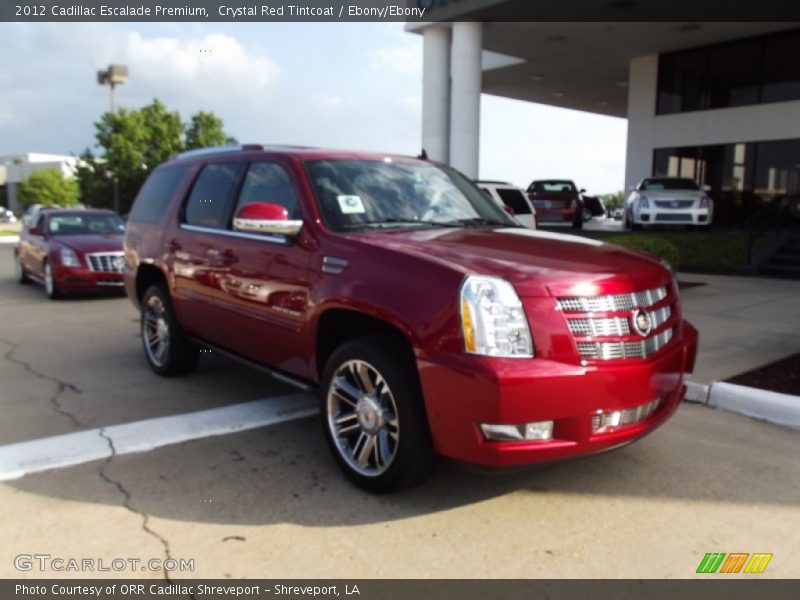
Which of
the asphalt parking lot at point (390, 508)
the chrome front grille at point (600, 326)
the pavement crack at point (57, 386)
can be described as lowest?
the pavement crack at point (57, 386)

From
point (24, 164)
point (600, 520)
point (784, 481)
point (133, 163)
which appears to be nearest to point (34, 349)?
point (600, 520)

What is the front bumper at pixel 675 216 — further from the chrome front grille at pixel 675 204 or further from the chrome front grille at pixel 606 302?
the chrome front grille at pixel 606 302

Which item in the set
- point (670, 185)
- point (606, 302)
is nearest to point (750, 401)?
point (606, 302)

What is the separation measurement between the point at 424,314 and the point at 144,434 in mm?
2400

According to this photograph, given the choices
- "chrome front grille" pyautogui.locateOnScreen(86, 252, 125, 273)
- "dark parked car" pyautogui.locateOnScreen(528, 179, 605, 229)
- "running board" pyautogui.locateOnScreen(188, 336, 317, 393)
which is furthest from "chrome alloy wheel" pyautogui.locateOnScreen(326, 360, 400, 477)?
"dark parked car" pyautogui.locateOnScreen(528, 179, 605, 229)

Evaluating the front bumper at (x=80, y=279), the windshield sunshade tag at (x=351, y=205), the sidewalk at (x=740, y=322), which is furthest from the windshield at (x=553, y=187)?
the windshield sunshade tag at (x=351, y=205)

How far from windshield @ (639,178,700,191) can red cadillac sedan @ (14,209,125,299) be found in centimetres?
1347

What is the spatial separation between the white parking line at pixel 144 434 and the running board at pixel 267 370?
1.21ft

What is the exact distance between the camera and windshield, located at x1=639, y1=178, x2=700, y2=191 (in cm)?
1825

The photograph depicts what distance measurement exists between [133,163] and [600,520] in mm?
35443

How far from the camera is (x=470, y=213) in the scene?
4863mm

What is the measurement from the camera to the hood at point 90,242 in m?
11.2

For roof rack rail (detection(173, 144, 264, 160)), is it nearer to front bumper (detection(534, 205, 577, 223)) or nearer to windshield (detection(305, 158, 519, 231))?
windshield (detection(305, 158, 519, 231))

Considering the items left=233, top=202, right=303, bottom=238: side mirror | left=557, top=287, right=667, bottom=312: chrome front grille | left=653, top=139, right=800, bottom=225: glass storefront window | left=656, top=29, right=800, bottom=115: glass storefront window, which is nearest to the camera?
left=557, top=287, right=667, bottom=312: chrome front grille
